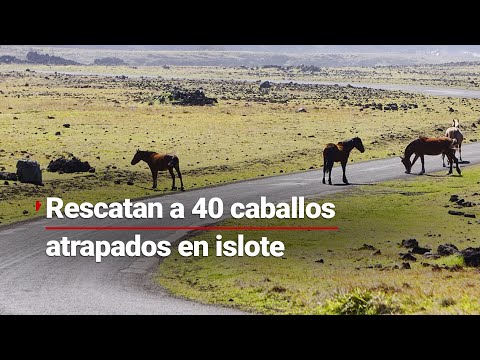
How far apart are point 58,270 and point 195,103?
7507 centimetres

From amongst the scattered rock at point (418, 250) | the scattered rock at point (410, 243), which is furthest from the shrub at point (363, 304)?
the scattered rock at point (410, 243)

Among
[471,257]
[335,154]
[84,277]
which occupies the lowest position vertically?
[84,277]

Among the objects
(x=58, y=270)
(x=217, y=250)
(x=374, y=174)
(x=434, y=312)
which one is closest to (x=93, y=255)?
(x=58, y=270)

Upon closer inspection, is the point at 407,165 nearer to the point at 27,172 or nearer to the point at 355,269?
the point at 355,269

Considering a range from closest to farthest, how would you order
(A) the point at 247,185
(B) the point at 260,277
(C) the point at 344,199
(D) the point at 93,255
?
(B) the point at 260,277
(D) the point at 93,255
(C) the point at 344,199
(A) the point at 247,185

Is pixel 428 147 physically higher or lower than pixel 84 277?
higher

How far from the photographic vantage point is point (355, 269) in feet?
91.0

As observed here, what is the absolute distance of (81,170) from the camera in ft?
168

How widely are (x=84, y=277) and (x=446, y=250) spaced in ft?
51.8

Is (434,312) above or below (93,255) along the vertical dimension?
above

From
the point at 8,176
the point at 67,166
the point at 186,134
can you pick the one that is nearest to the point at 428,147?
the point at 67,166

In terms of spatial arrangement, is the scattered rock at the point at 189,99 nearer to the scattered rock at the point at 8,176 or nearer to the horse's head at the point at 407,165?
the horse's head at the point at 407,165

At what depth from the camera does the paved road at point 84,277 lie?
901 inches

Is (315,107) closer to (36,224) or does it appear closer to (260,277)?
(36,224)
